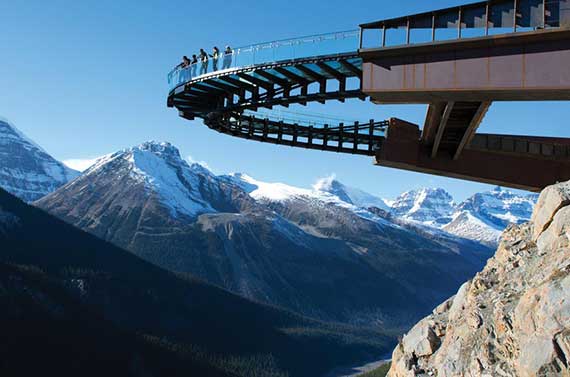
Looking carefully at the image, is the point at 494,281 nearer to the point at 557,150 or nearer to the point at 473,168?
the point at 473,168

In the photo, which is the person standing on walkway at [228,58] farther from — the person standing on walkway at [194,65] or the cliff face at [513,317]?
the cliff face at [513,317]

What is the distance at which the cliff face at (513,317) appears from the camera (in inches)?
788

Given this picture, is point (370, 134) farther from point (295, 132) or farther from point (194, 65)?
point (194, 65)

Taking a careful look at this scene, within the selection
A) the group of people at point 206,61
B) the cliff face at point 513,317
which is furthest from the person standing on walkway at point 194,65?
the cliff face at point 513,317

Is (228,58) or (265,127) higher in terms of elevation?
(228,58)

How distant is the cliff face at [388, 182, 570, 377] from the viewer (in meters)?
20.0

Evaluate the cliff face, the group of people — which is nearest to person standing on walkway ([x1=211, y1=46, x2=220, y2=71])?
the group of people

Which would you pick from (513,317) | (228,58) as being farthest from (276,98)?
(513,317)

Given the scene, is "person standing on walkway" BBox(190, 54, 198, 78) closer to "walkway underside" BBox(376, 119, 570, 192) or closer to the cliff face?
"walkway underside" BBox(376, 119, 570, 192)

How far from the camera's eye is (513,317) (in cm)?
2262

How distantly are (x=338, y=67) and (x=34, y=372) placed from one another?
509 feet

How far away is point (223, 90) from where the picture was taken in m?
42.9

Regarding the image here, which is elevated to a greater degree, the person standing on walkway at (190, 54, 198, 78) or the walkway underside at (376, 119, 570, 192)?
the person standing on walkway at (190, 54, 198, 78)

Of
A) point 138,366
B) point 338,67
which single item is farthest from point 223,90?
point 138,366
